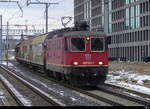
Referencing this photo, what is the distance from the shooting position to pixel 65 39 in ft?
72.8

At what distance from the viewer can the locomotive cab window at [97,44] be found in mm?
22156

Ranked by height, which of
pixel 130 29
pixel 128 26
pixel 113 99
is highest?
pixel 128 26

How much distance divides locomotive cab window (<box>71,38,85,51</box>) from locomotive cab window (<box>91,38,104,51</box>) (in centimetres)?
53

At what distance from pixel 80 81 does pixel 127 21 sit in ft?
237

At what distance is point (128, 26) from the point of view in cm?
9169

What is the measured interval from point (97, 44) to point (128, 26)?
70429 millimetres

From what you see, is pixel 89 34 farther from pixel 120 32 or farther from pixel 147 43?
pixel 120 32

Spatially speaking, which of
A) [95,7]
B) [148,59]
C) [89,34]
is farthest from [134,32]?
[89,34]

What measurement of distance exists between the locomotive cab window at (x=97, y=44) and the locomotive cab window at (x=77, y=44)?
53cm

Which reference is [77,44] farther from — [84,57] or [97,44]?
[97,44]

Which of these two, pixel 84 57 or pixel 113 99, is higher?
pixel 84 57

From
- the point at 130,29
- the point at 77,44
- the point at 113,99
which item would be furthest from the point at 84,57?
the point at 130,29

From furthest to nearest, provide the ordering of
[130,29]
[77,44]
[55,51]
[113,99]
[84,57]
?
[130,29]
[55,51]
[77,44]
[84,57]
[113,99]

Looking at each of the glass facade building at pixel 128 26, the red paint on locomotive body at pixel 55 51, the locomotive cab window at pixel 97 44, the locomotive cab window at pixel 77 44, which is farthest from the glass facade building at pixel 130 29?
the locomotive cab window at pixel 77 44
